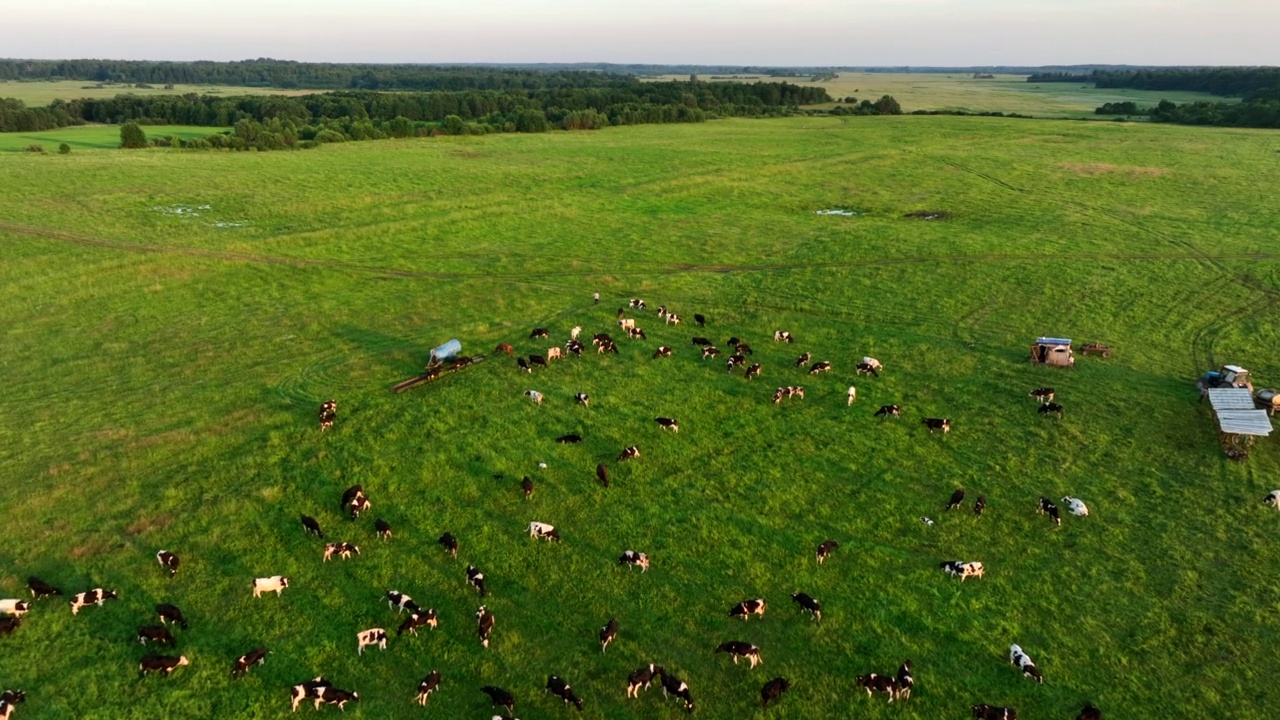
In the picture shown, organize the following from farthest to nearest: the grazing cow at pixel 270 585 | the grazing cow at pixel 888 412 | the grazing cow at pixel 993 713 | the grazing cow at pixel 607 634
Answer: the grazing cow at pixel 888 412, the grazing cow at pixel 270 585, the grazing cow at pixel 607 634, the grazing cow at pixel 993 713

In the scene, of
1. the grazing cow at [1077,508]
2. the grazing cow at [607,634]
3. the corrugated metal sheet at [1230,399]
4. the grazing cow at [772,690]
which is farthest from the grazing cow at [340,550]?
the corrugated metal sheet at [1230,399]

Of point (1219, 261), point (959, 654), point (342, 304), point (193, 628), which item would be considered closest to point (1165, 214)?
point (1219, 261)

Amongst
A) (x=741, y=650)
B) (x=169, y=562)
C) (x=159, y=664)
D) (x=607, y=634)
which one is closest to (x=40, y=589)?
(x=169, y=562)

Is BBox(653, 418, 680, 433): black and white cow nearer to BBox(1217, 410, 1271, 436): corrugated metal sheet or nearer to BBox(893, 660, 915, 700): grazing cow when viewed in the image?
BBox(893, 660, 915, 700): grazing cow

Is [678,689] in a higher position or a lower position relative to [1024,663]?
lower

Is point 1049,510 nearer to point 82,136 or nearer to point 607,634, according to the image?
point 607,634

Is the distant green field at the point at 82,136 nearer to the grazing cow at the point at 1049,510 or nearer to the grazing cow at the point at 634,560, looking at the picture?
A: the grazing cow at the point at 634,560
